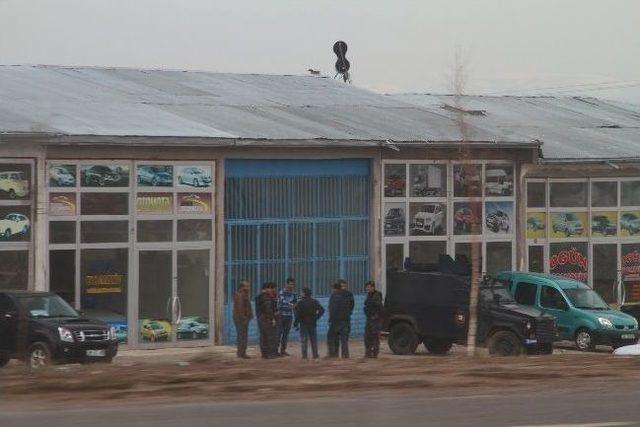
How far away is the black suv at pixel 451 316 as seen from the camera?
26969 mm

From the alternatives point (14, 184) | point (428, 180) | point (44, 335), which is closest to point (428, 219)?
point (428, 180)

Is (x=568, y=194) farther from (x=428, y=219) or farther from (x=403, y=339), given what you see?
(x=403, y=339)

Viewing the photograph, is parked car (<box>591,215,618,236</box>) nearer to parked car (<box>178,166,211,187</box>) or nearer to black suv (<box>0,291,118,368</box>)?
parked car (<box>178,166,211,187</box>)

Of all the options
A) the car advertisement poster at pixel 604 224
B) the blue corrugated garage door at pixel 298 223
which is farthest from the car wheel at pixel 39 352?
the car advertisement poster at pixel 604 224

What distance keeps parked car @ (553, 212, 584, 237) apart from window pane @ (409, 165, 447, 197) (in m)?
4.38

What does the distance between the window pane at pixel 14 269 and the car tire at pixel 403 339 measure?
820cm

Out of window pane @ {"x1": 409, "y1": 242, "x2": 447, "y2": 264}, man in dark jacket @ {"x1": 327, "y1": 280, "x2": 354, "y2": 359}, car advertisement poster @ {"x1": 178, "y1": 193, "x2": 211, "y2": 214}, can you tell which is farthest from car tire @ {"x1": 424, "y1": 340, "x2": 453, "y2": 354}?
car advertisement poster @ {"x1": 178, "y1": 193, "x2": 211, "y2": 214}

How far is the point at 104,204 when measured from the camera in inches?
1144

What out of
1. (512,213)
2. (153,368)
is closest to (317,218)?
(512,213)

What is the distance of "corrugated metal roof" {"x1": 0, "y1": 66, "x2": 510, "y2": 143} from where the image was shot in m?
29.6

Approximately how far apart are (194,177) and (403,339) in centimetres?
617

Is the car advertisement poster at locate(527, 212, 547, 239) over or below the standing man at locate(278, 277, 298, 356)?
over

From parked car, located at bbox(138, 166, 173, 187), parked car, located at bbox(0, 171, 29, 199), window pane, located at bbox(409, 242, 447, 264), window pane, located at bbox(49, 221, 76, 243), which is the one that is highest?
parked car, located at bbox(138, 166, 173, 187)

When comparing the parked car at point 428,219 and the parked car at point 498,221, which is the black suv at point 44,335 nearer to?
the parked car at point 428,219
